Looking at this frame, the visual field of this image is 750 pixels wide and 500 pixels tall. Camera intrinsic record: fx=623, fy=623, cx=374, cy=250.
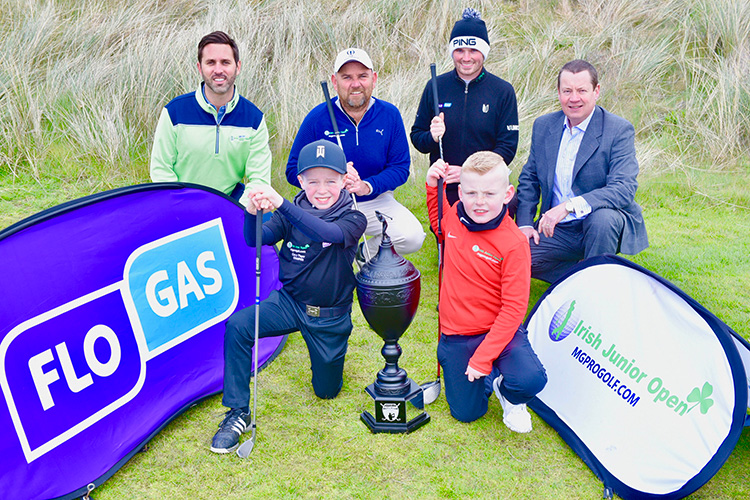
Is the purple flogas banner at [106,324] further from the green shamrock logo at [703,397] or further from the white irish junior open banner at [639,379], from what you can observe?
the green shamrock logo at [703,397]

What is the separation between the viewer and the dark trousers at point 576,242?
11.7ft

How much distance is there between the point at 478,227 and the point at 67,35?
21.7ft

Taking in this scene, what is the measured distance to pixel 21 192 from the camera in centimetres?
545

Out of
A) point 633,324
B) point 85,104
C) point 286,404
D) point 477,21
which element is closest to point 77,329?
point 286,404

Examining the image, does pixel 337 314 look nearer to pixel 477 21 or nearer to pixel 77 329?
pixel 77 329

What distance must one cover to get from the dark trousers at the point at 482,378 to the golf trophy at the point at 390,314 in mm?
174

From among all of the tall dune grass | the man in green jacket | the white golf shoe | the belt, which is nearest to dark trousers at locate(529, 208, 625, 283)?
the white golf shoe

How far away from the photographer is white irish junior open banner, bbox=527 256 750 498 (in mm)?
2205

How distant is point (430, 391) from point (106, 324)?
1510 millimetres

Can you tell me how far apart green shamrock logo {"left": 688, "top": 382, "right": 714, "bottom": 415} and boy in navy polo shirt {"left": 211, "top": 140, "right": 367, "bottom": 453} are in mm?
1481

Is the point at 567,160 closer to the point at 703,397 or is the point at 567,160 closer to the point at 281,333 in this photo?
the point at 703,397

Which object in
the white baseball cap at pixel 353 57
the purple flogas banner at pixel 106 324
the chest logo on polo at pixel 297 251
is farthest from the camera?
the white baseball cap at pixel 353 57

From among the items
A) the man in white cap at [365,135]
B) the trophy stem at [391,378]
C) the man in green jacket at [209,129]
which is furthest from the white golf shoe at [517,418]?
the man in green jacket at [209,129]

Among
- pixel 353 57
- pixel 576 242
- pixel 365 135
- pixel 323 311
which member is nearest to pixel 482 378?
pixel 323 311
